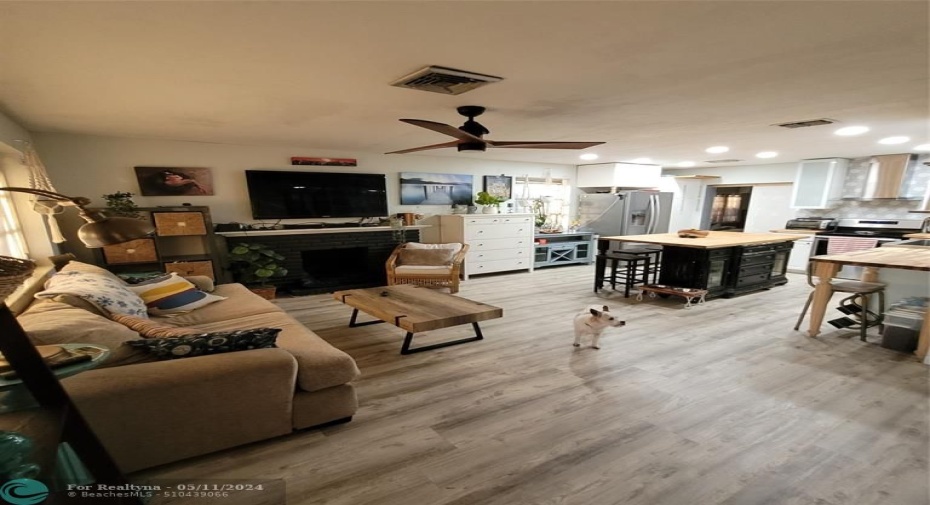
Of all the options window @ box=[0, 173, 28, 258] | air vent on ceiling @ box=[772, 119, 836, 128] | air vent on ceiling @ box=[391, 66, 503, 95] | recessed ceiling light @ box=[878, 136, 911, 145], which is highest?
air vent on ceiling @ box=[391, 66, 503, 95]

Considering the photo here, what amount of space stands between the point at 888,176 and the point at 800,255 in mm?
1561

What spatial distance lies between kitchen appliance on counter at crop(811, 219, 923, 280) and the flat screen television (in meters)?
7.22

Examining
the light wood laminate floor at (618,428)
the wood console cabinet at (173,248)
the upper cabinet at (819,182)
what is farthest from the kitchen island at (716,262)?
the wood console cabinet at (173,248)

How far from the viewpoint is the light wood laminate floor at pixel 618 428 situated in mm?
1616

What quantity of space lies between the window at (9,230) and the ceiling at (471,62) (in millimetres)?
724

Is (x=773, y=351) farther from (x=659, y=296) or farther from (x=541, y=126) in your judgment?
(x=541, y=126)

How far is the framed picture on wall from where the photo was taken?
21.7ft

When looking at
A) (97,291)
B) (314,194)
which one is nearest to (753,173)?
(314,194)

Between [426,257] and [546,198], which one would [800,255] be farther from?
[426,257]

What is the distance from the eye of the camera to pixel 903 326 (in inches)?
119

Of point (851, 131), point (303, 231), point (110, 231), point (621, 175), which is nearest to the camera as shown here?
point (110, 231)

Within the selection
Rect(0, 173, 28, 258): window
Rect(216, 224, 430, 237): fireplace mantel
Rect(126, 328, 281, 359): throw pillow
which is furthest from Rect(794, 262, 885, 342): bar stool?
Rect(0, 173, 28, 258): window

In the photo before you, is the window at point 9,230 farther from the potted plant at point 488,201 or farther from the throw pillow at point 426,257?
the potted plant at point 488,201

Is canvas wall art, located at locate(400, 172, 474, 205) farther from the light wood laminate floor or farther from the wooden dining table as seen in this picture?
the wooden dining table
